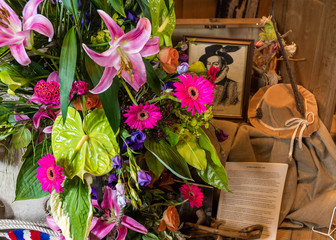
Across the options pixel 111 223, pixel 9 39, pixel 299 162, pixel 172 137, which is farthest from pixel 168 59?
pixel 299 162

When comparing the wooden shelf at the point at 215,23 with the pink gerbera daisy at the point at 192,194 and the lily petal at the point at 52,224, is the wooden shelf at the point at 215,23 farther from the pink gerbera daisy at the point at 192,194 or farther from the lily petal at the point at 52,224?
the lily petal at the point at 52,224

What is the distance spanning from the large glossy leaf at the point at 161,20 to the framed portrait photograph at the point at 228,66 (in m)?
0.37

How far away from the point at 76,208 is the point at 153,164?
0.52 ft

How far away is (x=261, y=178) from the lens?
98 cm

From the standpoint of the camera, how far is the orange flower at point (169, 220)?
740 millimetres

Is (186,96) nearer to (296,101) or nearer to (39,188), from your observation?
(39,188)

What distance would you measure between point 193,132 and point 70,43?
279mm

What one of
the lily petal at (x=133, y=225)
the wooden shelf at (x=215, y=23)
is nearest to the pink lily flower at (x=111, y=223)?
the lily petal at (x=133, y=225)

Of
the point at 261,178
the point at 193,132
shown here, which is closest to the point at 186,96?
the point at 193,132

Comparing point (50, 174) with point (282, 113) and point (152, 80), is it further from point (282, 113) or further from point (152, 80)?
point (282, 113)

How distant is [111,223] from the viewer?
0.74 m

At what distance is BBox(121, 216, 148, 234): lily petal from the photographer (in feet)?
2.41

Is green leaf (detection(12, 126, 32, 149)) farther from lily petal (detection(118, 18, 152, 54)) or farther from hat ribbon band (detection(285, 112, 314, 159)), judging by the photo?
hat ribbon band (detection(285, 112, 314, 159))

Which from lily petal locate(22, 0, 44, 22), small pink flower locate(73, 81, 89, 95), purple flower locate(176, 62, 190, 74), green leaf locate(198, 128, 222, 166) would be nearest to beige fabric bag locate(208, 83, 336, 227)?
green leaf locate(198, 128, 222, 166)
